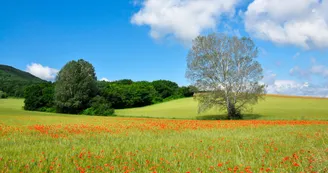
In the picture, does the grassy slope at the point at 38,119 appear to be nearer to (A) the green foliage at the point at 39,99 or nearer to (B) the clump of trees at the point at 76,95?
(B) the clump of trees at the point at 76,95

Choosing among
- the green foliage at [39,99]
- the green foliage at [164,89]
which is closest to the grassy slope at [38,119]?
the green foliage at [39,99]

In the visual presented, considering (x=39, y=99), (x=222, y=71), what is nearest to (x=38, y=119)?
(x=222, y=71)

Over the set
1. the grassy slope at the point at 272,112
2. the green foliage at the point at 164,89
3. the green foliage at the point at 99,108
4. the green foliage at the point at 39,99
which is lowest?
the grassy slope at the point at 272,112

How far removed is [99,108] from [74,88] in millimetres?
10826

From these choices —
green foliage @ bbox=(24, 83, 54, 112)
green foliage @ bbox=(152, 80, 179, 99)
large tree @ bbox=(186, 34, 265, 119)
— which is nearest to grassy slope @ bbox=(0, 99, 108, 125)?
large tree @ bbox=(186, 34, 265, 119)

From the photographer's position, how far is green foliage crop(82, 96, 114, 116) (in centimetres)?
6019

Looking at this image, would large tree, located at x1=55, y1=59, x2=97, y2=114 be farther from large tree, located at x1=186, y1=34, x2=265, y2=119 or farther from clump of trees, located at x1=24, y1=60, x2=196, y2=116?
large tree, located at x1=186, y1=34, x2=265, y2=119

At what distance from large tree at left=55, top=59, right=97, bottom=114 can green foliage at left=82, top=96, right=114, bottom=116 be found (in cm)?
297

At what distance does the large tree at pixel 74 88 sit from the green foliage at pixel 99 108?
2.97 metres

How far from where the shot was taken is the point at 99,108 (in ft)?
202

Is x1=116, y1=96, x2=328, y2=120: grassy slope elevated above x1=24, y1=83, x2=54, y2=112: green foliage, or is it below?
below

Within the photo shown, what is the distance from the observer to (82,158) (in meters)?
7.11

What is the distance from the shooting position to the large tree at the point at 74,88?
66.0 metres

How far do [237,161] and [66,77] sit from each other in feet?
223
